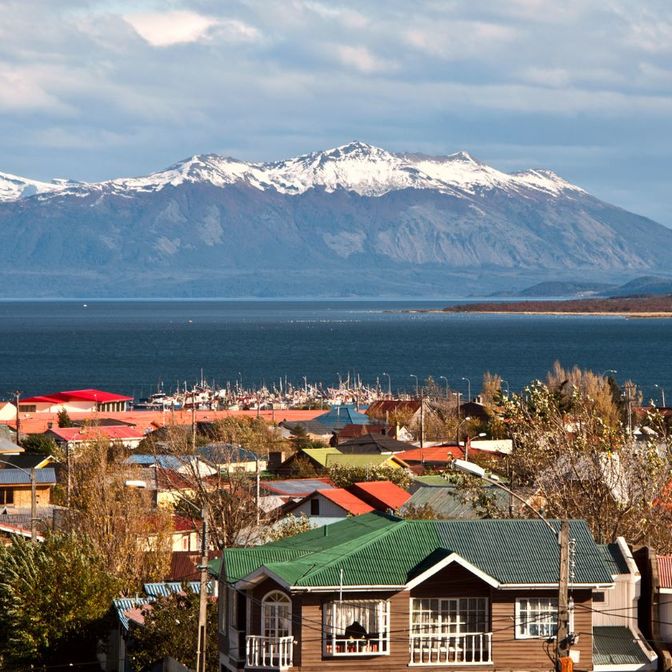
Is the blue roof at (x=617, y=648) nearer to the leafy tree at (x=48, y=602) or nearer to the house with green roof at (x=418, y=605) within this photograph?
the house with green roof at (x=418, y=605)

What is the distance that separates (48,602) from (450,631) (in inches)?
444

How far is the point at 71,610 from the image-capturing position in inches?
1353

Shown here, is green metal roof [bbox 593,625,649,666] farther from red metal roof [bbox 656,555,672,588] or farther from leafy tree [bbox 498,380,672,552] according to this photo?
leafy tree [bbox 498,380,672,552]

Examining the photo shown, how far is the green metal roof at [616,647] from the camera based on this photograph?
87.5 ft

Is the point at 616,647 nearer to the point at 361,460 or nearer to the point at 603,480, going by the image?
the point at 603,480

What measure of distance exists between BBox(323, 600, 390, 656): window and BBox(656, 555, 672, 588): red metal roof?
5.03 m

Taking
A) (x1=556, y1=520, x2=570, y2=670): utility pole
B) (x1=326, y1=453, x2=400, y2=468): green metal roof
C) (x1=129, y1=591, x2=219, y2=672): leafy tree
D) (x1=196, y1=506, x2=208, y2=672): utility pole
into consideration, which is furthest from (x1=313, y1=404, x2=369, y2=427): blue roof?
(x1=556, y1=520, x2=570, y2=670): utility pole

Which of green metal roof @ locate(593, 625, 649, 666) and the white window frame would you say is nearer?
the white window frame

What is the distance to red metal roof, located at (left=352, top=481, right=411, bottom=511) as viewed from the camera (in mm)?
49594

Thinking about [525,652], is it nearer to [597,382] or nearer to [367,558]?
[367,558]

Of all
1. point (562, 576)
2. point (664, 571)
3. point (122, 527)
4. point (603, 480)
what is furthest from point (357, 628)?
point (122, 527)

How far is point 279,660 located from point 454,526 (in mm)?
3929

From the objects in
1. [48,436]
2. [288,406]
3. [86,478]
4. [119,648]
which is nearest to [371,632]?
[119,648]

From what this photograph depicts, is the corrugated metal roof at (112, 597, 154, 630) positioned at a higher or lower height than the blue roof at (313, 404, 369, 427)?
lower
